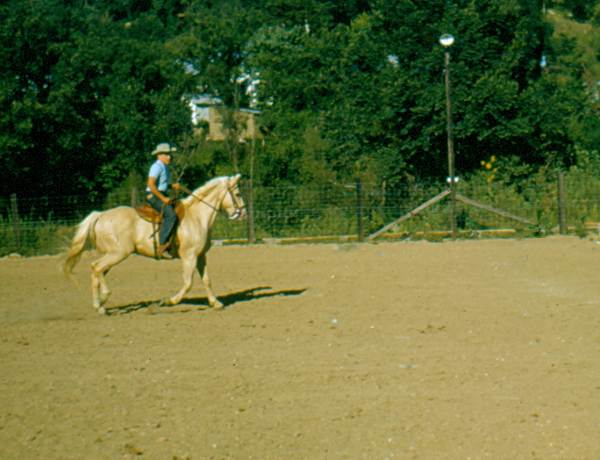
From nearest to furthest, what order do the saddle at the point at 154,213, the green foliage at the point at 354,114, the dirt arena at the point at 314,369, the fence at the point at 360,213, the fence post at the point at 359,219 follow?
1. the dirt arena at the point at 314,369
2. the saddle at the point at 154,213
3. the fence post at the point at 359,219
4. the fence at the point at 360,213
5. the green foliage at the point at 354,114

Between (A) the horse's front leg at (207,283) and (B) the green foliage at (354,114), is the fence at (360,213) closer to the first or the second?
(B) the green foliage at (354,114)

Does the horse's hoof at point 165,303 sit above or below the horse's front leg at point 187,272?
below

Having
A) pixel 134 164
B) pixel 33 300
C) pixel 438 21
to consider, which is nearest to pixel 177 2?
pixel 134 164

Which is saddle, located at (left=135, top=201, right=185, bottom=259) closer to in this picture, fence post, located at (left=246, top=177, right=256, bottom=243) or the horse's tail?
the horse's tail

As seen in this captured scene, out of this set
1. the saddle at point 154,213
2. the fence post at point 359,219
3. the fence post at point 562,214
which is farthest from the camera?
the fence post at point 359,219

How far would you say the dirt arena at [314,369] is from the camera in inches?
277

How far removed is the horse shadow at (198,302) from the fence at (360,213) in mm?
11384

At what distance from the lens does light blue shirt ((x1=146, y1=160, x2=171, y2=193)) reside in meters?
14.1

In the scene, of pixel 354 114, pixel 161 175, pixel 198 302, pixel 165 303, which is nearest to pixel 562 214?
pixel 354 114

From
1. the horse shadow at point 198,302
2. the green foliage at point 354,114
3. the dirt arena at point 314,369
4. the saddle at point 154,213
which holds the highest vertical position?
the green foliage at point 354,114

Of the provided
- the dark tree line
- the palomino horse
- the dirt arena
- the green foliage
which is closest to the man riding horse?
the palomino horse

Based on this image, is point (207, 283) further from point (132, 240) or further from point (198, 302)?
point (132, 240)

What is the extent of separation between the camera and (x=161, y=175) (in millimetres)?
14227

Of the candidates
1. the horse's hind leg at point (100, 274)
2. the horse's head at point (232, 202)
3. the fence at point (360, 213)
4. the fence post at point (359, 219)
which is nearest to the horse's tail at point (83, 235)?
the horse's hind leg at point (100, 274)
